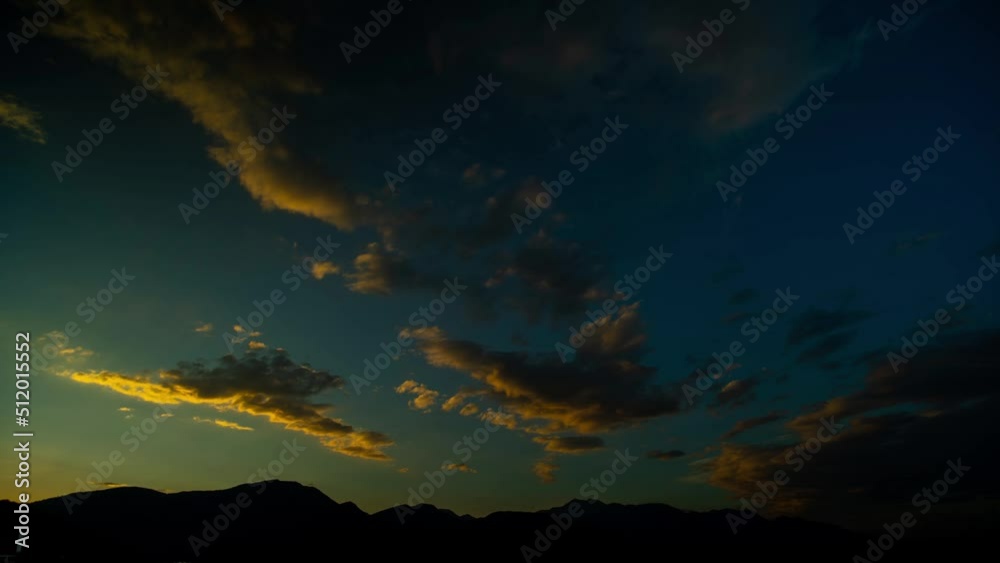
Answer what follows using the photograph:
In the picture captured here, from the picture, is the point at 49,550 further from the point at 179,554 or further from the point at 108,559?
the point at 179,554

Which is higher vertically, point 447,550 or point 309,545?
point 309,545

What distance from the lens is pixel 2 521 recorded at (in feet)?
375

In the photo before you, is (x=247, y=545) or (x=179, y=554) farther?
(x=247, y=545)

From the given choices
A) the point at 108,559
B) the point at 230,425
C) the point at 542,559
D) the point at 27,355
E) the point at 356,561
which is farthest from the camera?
the point at 542,559

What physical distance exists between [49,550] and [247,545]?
81765mm

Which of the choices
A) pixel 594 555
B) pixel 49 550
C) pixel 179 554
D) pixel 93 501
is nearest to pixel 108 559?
pixel 49 550

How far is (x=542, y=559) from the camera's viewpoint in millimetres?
193750

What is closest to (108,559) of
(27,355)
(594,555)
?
(27,355)

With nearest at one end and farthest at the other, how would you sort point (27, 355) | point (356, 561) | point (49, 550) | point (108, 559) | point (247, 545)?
point (27, 355)
point (49, 550)
point (108, 559)
point (356, 561)
point (247, 545)

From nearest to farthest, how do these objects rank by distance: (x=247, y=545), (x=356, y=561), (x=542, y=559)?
1. (x=356, y=561)
2. (x=247, y=545)
3. (x=542, y=559)

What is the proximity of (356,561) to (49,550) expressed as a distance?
87.5 metres

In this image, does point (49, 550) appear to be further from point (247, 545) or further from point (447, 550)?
point (447, 550)

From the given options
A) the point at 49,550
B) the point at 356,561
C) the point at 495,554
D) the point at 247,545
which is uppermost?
the point at 49,550

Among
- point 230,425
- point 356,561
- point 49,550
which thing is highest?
point 230,425
